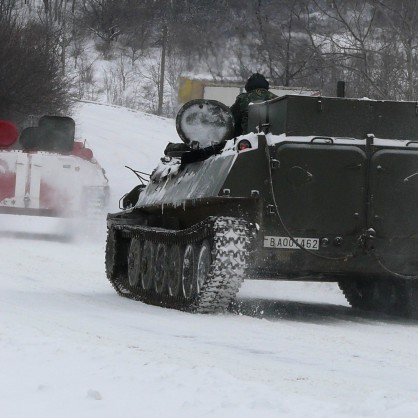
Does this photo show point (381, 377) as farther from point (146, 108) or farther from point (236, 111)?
point (146, 108)

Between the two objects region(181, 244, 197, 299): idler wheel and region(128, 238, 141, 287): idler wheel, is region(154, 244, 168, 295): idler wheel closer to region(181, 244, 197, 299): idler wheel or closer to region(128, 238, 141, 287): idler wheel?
region(181, 244, 197, 299): idler wheel

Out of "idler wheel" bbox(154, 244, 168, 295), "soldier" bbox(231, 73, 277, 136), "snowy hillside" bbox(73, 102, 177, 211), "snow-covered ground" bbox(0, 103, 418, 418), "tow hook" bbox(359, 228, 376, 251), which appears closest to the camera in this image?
"snow-covered ground" bbox(0, 103, 418, 418)

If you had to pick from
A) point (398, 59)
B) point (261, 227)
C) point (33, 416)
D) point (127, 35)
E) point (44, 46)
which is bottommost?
point (33, 416)

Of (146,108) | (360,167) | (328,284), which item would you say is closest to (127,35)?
(146,108)

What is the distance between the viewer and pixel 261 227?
412 inches

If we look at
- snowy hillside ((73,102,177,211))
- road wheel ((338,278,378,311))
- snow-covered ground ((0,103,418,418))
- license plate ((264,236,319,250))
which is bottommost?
snow-covered ground ((0,103,418,418))

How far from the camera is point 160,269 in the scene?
11859mm

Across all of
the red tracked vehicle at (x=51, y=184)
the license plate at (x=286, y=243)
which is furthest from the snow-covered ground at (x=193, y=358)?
the red tracked vehicle at (x=51, y=184)

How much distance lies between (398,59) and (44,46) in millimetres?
26735

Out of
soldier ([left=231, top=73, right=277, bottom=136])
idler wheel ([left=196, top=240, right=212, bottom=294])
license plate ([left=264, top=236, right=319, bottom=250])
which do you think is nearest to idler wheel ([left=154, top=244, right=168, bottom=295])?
idler wheel ([left=196, top=240, right=212, bottom=294])

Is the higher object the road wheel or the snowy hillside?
the snowy hillside

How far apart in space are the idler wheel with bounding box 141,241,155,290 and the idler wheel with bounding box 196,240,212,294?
1558 millimetres

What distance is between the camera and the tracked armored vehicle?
10.4 m

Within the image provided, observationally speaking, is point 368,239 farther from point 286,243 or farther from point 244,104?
point 244,104
